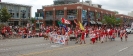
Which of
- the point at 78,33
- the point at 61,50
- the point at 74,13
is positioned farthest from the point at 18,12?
the point at 61,50

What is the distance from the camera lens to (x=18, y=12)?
79000 millimetres

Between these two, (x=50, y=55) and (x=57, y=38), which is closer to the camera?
(x=50, y=55)

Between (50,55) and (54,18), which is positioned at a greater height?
(50,55)

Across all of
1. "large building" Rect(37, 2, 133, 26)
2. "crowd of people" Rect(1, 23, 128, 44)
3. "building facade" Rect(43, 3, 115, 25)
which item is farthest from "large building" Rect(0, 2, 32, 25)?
"crowd of people" Rect(1, 23, 128, 44)

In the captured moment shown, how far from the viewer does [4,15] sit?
199 feet

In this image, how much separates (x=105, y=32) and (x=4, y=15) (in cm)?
4017

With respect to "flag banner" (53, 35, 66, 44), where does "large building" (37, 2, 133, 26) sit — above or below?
below

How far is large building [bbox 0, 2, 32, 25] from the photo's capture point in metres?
75.6

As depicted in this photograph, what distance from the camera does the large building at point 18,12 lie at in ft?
248

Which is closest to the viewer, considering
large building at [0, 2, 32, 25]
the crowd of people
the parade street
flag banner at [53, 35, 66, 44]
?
the parade street

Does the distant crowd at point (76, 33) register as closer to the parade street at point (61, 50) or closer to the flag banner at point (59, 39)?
the flag banner at point (59, 39)

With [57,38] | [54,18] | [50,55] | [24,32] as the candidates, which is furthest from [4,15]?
[50,55]

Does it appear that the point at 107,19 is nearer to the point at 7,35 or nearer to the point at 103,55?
the point at 7,35

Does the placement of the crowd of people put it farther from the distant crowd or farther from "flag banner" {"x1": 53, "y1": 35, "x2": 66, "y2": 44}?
"flag banner" {"x1": 53, "y1": 35, "x2": 66, "y2": 44}
